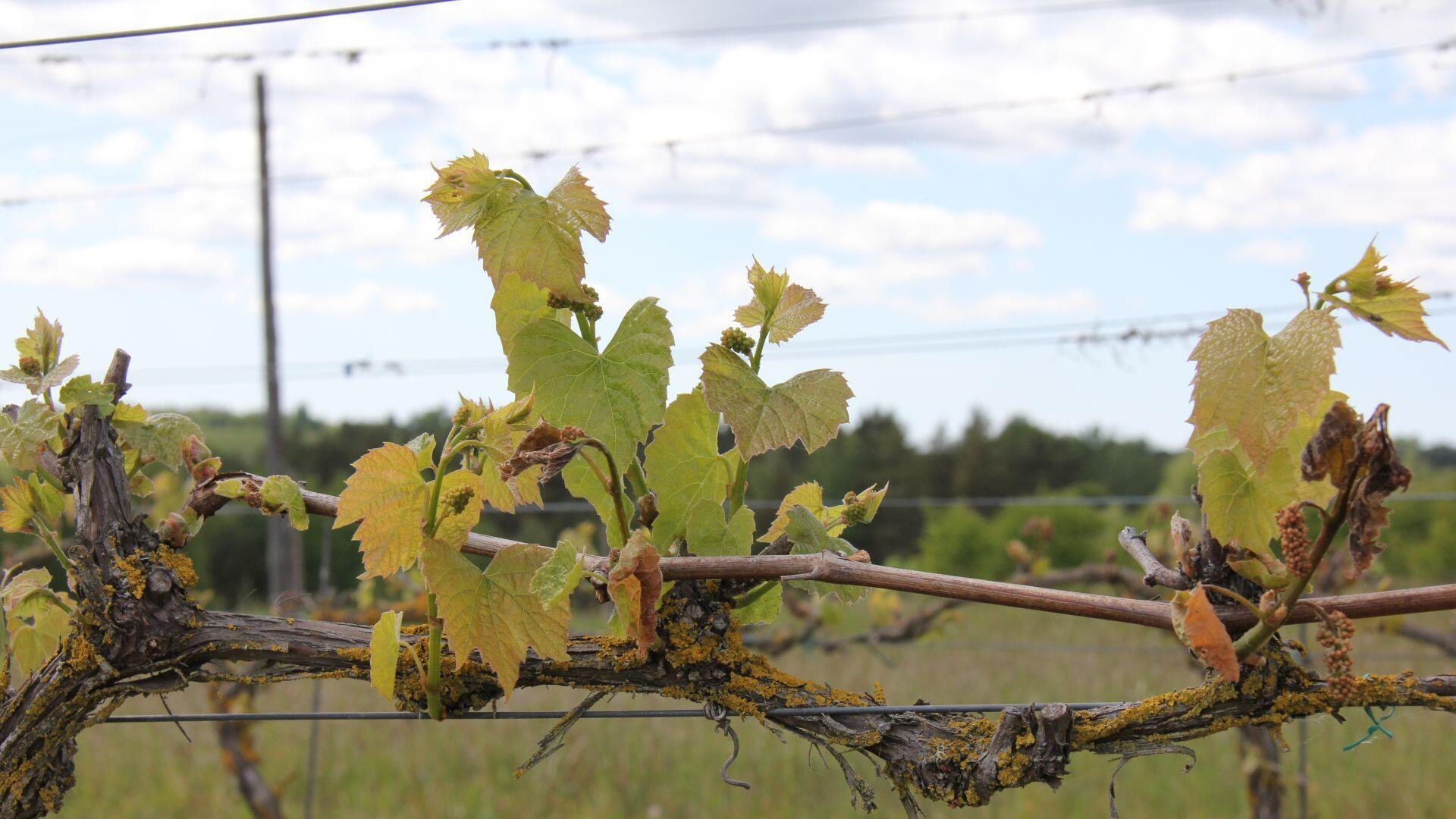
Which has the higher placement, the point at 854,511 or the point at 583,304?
the point at 583,304

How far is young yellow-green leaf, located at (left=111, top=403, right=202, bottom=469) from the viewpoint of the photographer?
3.70 feet

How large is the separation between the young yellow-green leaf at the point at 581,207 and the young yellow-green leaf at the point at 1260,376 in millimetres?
468

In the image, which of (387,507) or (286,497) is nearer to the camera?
(387,507)

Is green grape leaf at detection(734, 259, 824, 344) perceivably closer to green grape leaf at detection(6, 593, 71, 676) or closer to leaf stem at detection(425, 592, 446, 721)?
leaf stem at detection(425, 592, 446, 721)

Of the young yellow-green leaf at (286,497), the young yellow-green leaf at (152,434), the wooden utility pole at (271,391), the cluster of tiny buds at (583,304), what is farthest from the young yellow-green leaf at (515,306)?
the wooden utility pole at (271,391)

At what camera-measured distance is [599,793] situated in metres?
4.36

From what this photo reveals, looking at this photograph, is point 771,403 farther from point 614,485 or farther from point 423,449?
point 423,449

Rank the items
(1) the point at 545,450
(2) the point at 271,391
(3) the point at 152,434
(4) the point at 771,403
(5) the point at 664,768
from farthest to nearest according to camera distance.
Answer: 1. (2) the point at 271,391
2. (5) the point at 664,768
3. (3) the point at 152,434
4. (4) the point at 771,403
5. (1) the point at 545,450

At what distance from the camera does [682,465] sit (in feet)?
3.13

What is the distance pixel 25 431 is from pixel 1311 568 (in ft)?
3.69

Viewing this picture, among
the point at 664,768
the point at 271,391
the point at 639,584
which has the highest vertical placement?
the point at 271,391

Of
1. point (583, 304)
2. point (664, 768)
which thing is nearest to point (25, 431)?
point (583, 304)

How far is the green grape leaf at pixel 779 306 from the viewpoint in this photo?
0.94 metres

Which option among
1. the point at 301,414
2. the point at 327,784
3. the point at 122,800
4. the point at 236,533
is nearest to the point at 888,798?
the point at 327,784
